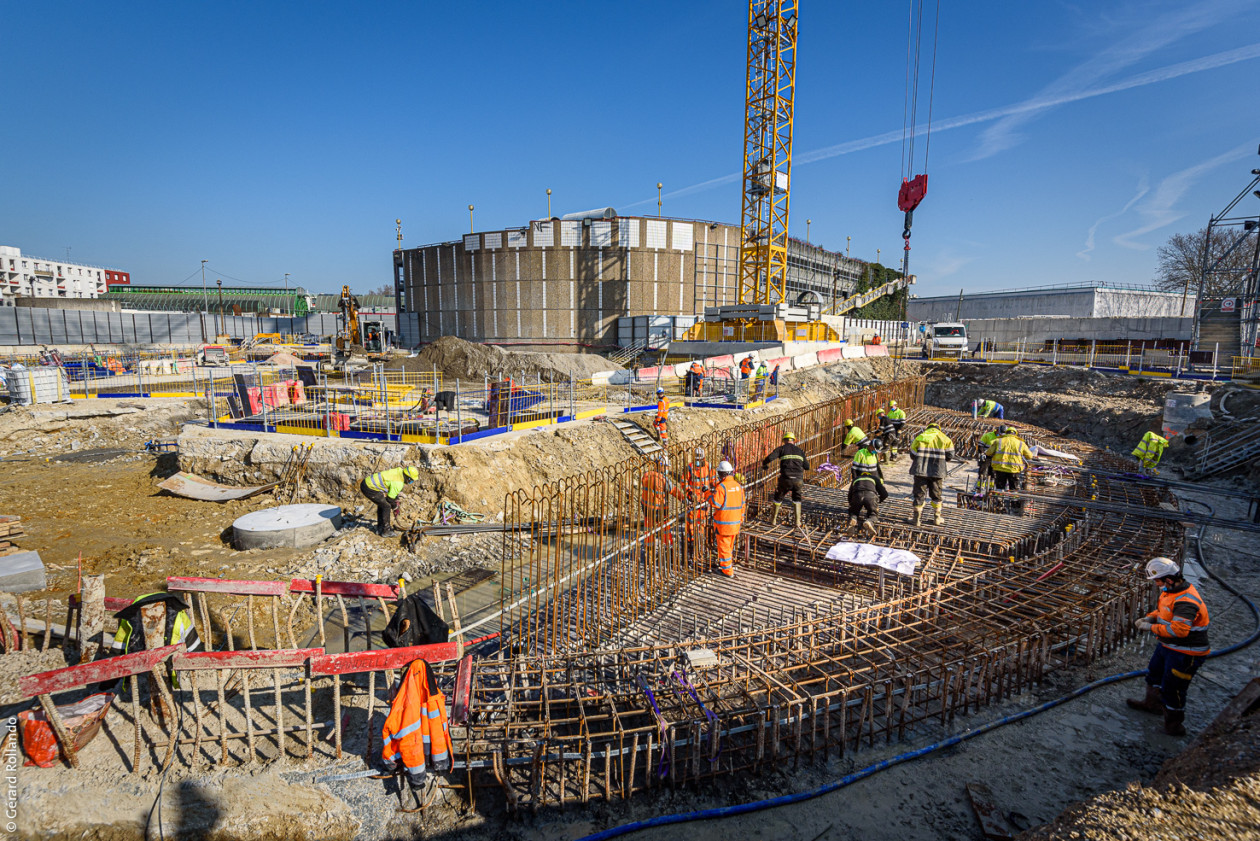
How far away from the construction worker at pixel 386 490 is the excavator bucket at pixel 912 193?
29.9 metres

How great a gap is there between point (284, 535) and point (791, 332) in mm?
27595

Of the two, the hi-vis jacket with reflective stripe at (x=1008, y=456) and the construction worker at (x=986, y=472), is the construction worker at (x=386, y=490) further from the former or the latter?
the construction worker at (x=986, y=472)

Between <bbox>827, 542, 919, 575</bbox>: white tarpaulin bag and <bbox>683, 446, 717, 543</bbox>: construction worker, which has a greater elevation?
<bbox>683, 446, 717, 543</bbox>: construction worker

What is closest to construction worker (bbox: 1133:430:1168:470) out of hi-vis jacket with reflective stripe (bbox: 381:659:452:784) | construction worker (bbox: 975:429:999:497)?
construction worker (bbox: 975:429:999:497)

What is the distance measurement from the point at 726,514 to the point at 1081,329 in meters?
43.2

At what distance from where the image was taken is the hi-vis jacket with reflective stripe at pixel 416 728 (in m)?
3.95

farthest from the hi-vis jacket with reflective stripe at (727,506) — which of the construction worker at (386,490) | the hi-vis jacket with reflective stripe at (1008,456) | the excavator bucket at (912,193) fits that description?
the excavator bucket at (912,193)

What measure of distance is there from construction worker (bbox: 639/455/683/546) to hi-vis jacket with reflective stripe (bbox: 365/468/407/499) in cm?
488

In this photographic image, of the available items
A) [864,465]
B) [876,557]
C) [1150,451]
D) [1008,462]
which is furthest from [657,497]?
[1150,451]

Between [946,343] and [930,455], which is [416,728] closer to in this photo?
[930,455]

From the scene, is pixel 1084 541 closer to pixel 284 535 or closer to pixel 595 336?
pixel 284 535

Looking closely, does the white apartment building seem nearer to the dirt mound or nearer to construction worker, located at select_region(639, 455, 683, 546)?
the dirt mound

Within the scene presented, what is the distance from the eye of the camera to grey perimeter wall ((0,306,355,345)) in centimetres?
4094

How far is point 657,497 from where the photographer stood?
8531mm
